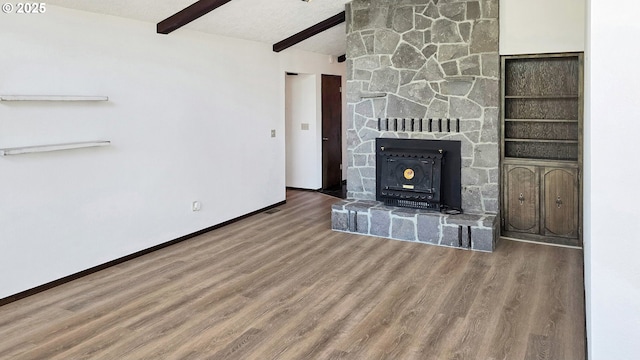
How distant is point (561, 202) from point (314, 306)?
304 cm

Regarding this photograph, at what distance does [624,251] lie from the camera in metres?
2.08

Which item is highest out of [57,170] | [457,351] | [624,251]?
[57,170]

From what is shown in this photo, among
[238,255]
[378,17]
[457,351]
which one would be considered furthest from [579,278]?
[378,17]

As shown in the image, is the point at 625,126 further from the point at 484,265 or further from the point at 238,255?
the point at 238,255

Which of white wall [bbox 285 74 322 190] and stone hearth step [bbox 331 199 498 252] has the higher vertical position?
white wall [bbox 285 74 322 190]

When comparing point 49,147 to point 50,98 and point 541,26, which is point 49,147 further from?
point 541,26

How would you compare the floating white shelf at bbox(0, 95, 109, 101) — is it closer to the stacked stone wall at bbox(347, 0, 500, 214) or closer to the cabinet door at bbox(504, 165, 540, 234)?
the stacked stone wall at bbox(347, 0, 500, 214)

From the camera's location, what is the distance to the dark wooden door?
28.0 feet

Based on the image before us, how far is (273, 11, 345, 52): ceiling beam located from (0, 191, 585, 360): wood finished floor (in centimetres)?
298

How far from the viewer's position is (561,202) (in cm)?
512

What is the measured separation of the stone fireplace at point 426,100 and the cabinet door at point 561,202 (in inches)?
20.5

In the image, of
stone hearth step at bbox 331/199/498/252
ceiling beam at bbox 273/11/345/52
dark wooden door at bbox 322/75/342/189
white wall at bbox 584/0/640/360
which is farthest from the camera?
dark wooden door at bbox 322/75/342/189

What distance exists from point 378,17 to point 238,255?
3237mm

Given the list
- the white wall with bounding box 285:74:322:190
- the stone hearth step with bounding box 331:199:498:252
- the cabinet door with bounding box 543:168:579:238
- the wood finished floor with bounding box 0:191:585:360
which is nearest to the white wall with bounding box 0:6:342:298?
the wood finished floor with bounding box 0:191:585:360
